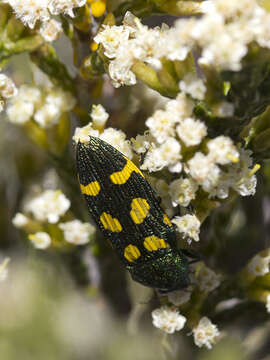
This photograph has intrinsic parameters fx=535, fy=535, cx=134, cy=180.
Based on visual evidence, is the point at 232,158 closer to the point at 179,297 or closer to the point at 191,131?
the point at 191,131

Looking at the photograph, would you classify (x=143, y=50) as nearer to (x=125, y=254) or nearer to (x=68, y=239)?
(x=125, y=254)

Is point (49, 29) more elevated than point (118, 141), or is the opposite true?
point (49, 29)

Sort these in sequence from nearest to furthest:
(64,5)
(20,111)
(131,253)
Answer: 1. (64,5)
2. (131,253)
3. (20,111)

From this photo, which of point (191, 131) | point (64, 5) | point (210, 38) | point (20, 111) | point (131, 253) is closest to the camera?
point (210, 38)

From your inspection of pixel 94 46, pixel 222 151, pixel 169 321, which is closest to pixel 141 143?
pixel 222 151

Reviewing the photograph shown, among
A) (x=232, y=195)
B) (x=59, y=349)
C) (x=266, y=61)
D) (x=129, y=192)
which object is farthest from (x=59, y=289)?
(x=266, y=61)

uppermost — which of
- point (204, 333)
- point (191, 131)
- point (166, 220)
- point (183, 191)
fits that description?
point (191, 131)
